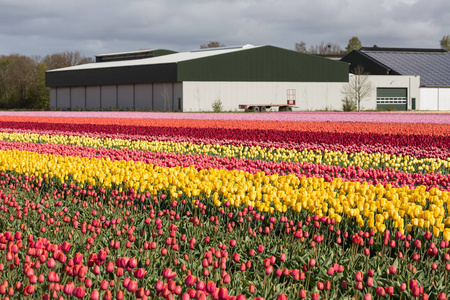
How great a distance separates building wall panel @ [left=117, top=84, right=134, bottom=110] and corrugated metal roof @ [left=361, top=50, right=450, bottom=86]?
93.8 ft

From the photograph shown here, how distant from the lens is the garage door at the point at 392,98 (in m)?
65.9

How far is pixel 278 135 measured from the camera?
1906cm

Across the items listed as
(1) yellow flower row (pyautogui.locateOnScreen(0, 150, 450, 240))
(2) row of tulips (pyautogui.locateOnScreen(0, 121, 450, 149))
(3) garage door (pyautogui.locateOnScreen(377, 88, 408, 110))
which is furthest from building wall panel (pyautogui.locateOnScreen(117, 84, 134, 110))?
(1) yellow flower row (pyautogui.locateOnScreen(0, 150, 450, 240))

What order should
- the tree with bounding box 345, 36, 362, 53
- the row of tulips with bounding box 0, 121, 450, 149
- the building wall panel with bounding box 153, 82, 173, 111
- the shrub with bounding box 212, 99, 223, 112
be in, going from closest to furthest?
the row of tulips with bounding box 0, 121, 450, 149
the shrub with bounding box 212, 99, 223, 112
the building wall panel with bounding box 153, 82, 173, 111
the tree with bounding box 345, 36, 362, 53

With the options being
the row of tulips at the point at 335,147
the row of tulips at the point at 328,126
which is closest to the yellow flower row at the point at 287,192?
the row of tulips at the point at 335,147

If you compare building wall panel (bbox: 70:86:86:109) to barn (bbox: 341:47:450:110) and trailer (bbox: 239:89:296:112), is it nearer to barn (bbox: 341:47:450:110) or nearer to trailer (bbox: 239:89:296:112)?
trailer (bbox: 239:89:296:112)

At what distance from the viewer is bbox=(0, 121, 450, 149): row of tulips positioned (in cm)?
1683

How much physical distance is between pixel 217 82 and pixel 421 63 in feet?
90.3

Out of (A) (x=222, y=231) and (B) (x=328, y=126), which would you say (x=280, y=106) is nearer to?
(B) (x=328, y=126)

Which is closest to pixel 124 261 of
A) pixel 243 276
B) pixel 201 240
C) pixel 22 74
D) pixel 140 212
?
pixel 243 276

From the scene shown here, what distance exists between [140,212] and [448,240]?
146 inches

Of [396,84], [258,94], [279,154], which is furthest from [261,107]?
[279,154]

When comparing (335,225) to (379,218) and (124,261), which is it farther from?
(124,261)

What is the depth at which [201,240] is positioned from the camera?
6.63 metres
